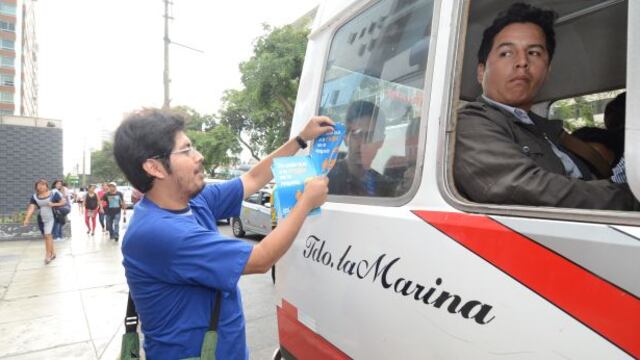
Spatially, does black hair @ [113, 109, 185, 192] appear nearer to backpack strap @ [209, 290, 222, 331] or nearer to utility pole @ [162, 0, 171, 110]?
backpack strap @ [209, 290, 222, 331]

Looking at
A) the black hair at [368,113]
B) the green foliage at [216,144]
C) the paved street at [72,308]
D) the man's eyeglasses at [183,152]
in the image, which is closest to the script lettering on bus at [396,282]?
the black hair at [368,113]

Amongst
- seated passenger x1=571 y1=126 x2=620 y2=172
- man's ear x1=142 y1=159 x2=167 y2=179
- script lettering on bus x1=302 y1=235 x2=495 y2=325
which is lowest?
script lettering on bus x1=302 y1=235 x2=495 y2=325

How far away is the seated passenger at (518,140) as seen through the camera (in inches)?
48.4

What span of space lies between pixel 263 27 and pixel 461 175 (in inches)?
597

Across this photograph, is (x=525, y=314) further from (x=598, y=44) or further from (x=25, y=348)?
(x=25, y=348)

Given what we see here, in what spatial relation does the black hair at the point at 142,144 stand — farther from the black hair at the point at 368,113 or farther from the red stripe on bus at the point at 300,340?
the red stripe on bus at the point at 300,340

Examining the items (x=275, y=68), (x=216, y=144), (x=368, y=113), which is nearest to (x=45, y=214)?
(x=275, y=68)

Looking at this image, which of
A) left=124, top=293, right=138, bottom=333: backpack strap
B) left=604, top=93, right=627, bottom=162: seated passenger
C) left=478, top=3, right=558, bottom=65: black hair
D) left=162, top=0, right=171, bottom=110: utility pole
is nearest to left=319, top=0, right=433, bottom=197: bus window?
left=478, top=3, right=558, bottom=65: black hair

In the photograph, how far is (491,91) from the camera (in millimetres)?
1738

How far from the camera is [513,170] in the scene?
127 centimetres

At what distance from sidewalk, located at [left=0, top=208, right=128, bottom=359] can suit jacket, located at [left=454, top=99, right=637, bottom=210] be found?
421 centimetres

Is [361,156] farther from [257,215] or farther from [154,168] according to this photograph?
[257,215]

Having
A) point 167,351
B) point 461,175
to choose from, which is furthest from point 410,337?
point 167,351

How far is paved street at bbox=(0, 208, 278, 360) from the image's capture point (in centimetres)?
445
